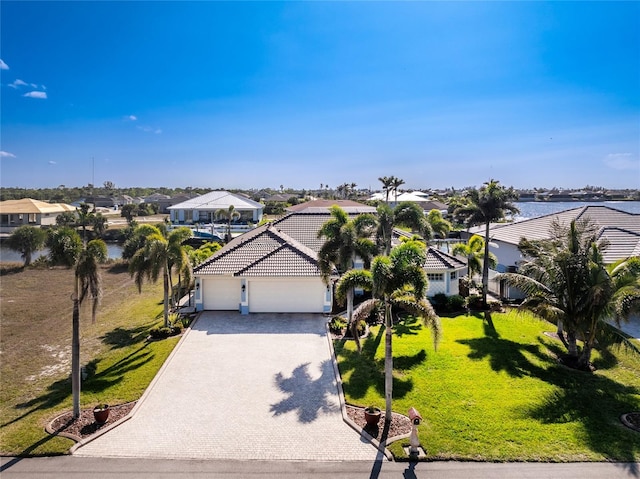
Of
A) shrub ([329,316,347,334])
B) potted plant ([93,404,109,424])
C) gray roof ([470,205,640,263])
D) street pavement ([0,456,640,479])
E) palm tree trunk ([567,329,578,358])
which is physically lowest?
street pavement ([0,456,640,479])

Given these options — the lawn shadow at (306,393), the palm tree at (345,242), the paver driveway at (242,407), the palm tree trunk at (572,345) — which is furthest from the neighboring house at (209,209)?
the palm tree trunk at (572,345)

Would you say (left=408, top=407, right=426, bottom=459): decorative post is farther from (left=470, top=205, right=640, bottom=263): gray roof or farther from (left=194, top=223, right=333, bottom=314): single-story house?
(left=470, top=205, right=640, bottom=263): gray roof

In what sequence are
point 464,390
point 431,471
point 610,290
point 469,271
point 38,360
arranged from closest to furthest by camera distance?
point 431,471, point 464,390, point 610,290, point 38,360, point 469,271

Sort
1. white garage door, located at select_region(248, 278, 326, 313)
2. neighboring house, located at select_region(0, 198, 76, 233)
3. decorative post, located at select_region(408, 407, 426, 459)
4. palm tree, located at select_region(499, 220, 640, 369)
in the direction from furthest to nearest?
1. neighboring house, located at select_region(0, 198, 76, 233)
2. white garage door, located at select_region(248, 278, 326, 313)
3. palm tree, located at select_region(499, 220, 640, 369)
4. decorative post, located at select_region(408, 407, 426, 459)

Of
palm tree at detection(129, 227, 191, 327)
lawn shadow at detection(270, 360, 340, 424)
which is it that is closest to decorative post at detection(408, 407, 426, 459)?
lawn shadow at detection(270, 360, 340, 424)

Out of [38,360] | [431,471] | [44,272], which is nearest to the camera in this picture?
[431,471]

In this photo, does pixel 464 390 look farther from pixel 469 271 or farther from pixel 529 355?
pixel 469 271

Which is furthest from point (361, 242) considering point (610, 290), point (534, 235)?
point (534, 235)
